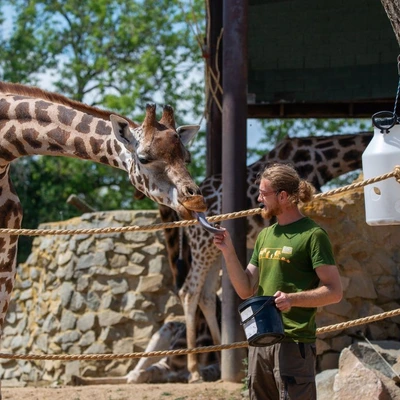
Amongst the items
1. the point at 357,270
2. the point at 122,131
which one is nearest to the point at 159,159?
Result: the point at 122,131

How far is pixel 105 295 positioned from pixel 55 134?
5.69 metres

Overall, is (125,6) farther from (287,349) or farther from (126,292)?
(287,349)

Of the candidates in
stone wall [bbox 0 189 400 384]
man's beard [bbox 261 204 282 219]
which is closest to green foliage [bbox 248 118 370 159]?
stone wall [bbox 0 189 400 384]

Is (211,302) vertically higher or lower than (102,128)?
lower

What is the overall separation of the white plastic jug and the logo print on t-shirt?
525mm

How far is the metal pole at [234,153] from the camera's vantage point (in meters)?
7.21

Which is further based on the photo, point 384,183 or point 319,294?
point 384,183

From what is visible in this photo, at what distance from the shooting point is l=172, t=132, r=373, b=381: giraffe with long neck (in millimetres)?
8531

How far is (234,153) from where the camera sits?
7250mm

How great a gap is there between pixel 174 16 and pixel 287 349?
1868 centimetres

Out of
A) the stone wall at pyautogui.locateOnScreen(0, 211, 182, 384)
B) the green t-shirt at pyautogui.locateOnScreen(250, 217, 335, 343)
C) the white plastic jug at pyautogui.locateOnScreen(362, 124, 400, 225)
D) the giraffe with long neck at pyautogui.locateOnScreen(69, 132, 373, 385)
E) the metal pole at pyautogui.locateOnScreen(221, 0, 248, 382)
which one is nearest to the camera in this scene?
the green t-shirt at pyautogui.locateOnScreen(250, 217, 335, 343)

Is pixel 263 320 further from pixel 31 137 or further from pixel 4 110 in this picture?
pixel 4 110

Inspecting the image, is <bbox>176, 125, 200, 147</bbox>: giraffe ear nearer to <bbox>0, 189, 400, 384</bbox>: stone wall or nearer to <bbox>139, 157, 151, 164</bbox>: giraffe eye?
<bbox>139, 157, 151, 164</bbox>: giraffe eye

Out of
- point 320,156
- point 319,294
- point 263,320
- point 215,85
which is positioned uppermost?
point 215,85
